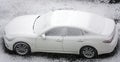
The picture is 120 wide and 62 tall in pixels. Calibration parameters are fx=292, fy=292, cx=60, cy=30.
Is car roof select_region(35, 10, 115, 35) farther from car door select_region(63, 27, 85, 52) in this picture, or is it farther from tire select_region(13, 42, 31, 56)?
tire select_region(13, 42, 31, 56)

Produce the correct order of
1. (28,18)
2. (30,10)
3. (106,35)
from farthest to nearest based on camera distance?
(30,10) → (28,18) → (106,35)

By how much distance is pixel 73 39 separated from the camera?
450 inches

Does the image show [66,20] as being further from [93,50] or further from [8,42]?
[8,42]

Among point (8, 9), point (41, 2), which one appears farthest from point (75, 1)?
point (8, 9)

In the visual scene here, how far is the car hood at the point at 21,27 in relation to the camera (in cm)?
1190

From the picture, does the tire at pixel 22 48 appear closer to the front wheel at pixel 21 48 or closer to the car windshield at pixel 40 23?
the front wheel at pixel 21 48

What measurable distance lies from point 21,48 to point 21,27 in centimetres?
95

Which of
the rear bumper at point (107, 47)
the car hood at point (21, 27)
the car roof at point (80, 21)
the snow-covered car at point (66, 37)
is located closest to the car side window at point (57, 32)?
the snow-covered car at point (66, 37)

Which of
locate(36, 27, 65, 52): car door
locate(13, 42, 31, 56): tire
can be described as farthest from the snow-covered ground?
locate(36, 27, 65, 52): car door

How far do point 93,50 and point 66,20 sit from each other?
161 centimetres

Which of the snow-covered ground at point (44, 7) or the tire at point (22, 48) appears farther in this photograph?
the snow-covered ground at point (44, 7)

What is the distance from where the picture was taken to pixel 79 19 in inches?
468

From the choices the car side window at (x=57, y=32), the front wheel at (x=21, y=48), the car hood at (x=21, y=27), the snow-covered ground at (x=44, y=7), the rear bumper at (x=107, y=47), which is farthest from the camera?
the snow-covered ground at (x=44, y=7)

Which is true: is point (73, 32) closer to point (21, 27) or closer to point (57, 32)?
point (57, 32)
